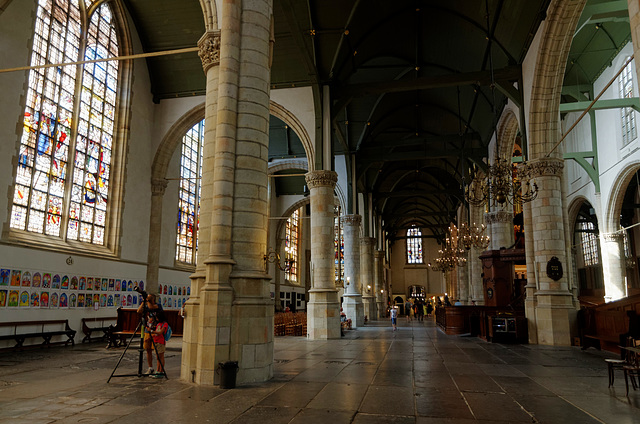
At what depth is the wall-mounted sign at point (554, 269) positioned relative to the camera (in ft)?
43.5

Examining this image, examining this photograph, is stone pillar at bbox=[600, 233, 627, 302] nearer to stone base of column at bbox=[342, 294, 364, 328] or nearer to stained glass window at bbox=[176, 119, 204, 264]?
stone base of column at bbox=[342, 294, 364, 328]

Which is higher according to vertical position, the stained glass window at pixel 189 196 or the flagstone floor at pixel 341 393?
the stained glass window at pixel 189 196

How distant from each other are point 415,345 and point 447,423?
8.97 m

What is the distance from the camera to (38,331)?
42.8 ft

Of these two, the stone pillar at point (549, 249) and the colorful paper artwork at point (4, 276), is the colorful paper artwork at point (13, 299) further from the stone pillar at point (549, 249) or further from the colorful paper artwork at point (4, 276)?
the stone pillar at point (549, 249)

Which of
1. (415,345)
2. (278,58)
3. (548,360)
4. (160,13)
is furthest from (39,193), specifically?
(548,360)

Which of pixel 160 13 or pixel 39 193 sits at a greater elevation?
pixel 160 13

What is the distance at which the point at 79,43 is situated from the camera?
50.6 feet

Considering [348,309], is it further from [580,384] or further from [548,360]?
[580,384]

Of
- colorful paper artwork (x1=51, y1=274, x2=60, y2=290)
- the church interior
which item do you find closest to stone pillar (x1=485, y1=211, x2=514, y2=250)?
the church interior

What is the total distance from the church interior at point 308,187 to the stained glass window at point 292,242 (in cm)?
1117

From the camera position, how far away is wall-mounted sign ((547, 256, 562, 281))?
13.3 m

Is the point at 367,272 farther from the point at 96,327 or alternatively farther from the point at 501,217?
the point at 96,327

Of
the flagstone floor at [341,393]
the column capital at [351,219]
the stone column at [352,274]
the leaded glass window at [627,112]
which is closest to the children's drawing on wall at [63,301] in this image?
the flagstone floor at [341,393]
